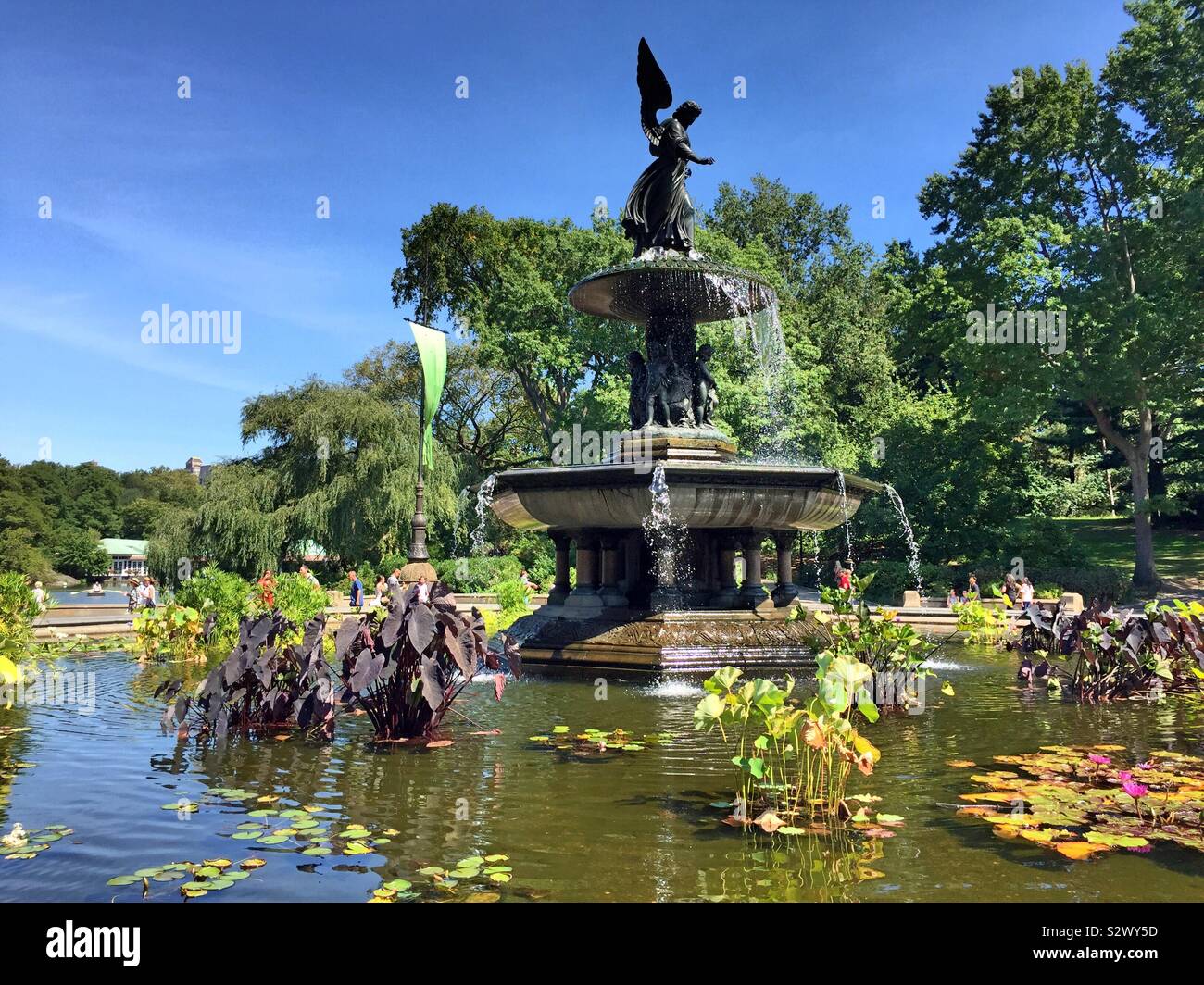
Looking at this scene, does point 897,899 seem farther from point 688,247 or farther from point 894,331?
point 894,331

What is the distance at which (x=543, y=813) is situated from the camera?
4688 mm

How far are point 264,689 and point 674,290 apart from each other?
8.14m

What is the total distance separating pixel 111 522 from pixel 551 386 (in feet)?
229

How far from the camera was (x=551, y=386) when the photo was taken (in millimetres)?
39531

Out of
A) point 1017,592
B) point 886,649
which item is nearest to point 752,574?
point 886,649

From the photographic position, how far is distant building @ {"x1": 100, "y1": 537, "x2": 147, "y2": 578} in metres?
86.1

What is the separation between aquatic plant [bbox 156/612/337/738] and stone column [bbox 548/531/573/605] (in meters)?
5.39

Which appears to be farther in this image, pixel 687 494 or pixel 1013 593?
pixel 1013 593

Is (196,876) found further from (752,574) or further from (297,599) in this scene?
(297,599)

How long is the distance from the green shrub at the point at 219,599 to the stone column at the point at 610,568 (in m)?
5.46

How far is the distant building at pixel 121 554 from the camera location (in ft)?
283

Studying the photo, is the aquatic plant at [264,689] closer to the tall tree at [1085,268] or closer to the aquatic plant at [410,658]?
the aquatic plant at [410,658]

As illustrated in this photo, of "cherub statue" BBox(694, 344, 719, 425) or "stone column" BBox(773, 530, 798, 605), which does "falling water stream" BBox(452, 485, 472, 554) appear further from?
"stone column" BBox(773, 530, 798, 605)
